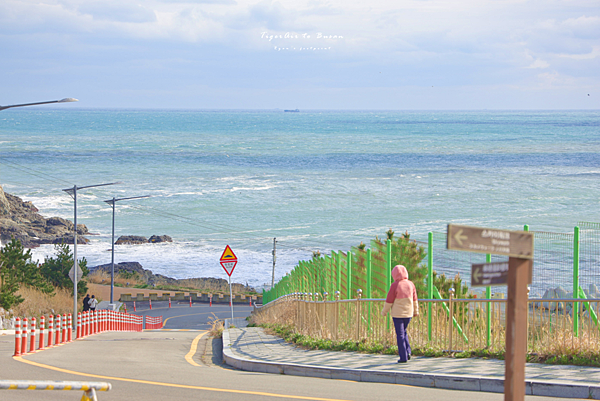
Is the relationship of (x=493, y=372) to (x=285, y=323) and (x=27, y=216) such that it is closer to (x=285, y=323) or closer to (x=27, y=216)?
(x=285, y=323)

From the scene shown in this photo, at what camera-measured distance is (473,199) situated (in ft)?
240

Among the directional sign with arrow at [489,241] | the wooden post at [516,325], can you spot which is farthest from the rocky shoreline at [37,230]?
the directional sign with arrow at [489,241]

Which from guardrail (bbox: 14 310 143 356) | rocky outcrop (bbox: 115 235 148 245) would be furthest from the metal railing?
rocky outcrop (bbox: 115 235 148 245)

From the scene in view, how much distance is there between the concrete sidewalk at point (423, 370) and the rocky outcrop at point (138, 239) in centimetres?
5300

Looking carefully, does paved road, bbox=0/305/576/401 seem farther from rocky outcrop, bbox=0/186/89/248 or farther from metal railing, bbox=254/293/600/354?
rocky outcrop, bbox=0/186/89/248

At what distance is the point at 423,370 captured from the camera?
9.53 metres

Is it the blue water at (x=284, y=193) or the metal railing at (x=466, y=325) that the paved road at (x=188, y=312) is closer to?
the blue water at (x=284, y=193)

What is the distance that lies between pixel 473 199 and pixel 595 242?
6294 centimetres

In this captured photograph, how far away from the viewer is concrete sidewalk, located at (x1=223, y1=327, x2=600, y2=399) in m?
8.30

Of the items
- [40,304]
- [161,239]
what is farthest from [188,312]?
[161,239]

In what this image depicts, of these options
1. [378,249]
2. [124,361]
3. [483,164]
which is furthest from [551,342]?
[483,164]

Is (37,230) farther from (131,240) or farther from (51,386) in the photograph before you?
(51,386)

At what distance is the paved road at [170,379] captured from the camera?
8422 mm

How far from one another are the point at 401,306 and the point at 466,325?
152 centimetres
